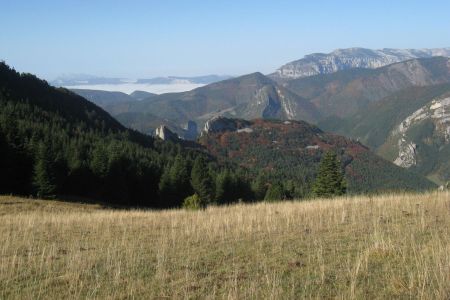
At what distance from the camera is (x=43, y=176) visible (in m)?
61.6

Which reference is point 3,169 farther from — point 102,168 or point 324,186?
point 324,186

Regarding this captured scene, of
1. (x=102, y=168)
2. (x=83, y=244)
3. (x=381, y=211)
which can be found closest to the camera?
(x=83, y=244)

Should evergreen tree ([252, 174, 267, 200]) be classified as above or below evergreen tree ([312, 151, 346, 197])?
below

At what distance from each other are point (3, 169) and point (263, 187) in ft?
200

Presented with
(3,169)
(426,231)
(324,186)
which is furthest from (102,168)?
(426,231)

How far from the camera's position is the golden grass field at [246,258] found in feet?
24.8

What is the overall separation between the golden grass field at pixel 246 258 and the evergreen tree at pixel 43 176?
160 feet

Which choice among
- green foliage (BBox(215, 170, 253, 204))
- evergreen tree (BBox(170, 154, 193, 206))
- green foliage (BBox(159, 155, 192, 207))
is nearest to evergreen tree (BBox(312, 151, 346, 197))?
green foliage (BBox(215, 170, 253, 204))

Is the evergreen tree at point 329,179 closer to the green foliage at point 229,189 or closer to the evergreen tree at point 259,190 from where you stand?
the green foliage at point 229,189

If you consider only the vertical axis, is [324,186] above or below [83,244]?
below

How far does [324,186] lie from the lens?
6009cm

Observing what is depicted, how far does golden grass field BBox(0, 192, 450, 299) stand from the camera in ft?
24.8

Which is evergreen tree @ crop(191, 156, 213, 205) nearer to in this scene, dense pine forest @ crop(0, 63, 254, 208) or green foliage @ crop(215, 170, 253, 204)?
dense pine forest @ crop(0, 63, 254, 208)

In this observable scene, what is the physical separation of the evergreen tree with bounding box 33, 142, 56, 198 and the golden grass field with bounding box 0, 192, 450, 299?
48.7m
